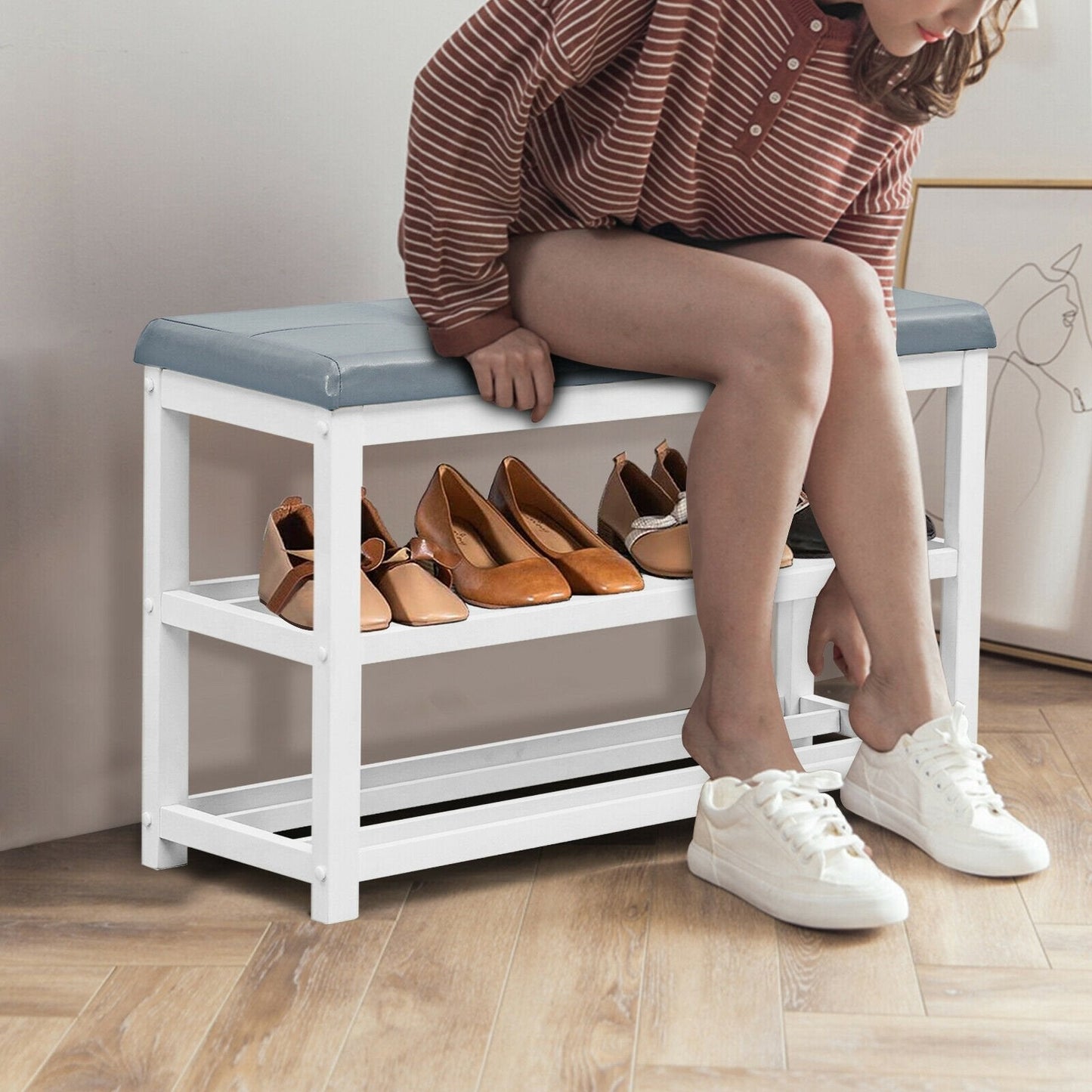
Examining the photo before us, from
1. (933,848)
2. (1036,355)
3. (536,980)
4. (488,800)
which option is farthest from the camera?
(1036,355)

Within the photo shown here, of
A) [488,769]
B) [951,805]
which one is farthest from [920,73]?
[488,769]

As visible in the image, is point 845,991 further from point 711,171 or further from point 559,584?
point 711,171

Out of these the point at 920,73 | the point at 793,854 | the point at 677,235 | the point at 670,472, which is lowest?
the point at 793,854

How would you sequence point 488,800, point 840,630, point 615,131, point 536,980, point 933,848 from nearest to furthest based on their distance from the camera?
point 536,980 → point 615,131 → point 933,848 → point 840,630 → point 488,800

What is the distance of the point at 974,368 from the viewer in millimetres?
1556

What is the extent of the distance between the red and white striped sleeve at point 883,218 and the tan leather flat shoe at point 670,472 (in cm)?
23

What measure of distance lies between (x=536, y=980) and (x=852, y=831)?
1.01ft

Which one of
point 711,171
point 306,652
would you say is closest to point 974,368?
point 711,171

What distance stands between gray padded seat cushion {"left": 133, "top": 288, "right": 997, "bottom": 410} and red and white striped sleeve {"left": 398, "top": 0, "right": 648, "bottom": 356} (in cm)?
4

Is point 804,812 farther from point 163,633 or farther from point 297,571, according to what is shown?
point 163,633

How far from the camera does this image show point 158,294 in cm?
147

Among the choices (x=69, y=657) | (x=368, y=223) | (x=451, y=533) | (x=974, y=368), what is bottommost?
(x=69, y=657)

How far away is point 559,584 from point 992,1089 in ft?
1.71

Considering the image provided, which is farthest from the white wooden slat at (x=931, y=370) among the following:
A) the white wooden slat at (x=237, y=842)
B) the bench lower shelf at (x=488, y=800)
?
the white wooden slat at (x=237, y=842)
